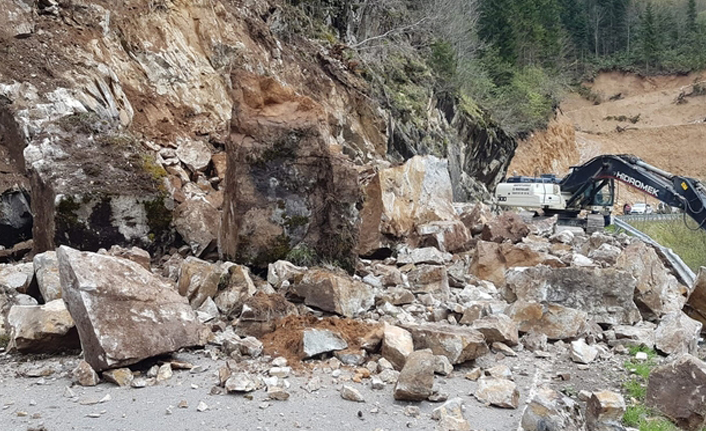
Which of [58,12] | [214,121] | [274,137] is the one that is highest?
[58,12]

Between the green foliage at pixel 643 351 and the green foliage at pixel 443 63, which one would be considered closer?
the green foliage at pixel 643 351

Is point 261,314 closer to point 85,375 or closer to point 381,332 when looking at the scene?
point 381,332

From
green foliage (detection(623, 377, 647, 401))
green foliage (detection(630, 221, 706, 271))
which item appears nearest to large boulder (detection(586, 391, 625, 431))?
green foliage (detection(623, 377, 647, 401))

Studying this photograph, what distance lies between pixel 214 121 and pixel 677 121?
57.9m

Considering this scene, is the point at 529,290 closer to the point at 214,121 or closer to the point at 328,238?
the point at 328,238

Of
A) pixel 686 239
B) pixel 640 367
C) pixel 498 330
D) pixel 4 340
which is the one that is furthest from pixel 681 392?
pixel 686 239

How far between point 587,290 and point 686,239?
1100 centimetres

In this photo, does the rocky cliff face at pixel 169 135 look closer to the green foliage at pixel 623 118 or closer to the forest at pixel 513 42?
the forest at pixel 513 42

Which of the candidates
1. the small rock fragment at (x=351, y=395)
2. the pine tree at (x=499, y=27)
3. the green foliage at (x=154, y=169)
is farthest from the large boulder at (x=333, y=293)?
the pine tree at (x=499, y=27)

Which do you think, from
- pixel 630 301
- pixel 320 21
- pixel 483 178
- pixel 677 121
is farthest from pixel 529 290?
pixel 677 121

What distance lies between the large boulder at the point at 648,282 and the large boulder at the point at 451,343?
9.26ft

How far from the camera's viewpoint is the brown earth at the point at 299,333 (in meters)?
4.36

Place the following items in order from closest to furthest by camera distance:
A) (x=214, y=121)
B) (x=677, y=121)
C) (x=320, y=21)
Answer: (x=214, y=121), (x=320, y=21), (x=677, y=121)

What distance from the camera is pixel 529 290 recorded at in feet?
19.7
